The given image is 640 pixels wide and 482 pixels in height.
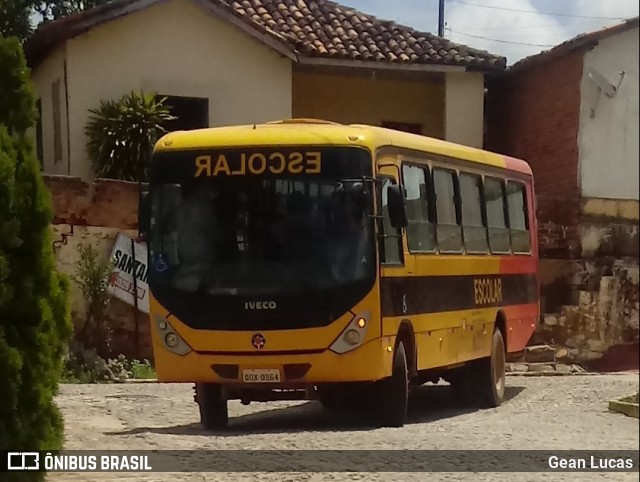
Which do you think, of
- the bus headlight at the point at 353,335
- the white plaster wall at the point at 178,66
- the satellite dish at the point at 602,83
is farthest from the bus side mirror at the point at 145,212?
the satellite dish at the point at 602,83

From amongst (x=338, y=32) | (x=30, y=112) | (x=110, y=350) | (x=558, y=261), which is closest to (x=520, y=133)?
(x=558, y=261)

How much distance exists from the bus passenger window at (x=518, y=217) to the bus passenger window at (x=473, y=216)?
0.21 meters

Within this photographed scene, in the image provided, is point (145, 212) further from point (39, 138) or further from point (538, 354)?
point (538, 354)

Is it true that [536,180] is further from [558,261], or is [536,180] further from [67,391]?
[67,391]

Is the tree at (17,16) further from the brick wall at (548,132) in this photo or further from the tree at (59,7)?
the brick wall at (548,132)

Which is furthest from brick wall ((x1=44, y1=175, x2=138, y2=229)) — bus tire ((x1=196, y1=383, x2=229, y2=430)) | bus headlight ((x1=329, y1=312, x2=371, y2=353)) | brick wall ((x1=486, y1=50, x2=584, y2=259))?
brick wall ((x1=486, y1=50, x2=584, y2=259))

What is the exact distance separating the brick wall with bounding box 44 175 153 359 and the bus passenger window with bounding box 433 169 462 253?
2.08 metres

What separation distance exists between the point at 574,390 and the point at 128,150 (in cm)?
315

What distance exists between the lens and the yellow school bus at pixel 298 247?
767cm

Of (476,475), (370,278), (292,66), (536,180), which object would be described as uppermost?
(292,66)

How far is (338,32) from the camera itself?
281 inches

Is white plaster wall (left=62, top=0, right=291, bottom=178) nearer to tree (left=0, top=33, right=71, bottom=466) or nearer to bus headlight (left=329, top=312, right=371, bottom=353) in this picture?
tree (left=0, top=33, right=71, bottom=466)

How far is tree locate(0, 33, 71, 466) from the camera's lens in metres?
5.78

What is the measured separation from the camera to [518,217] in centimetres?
825
